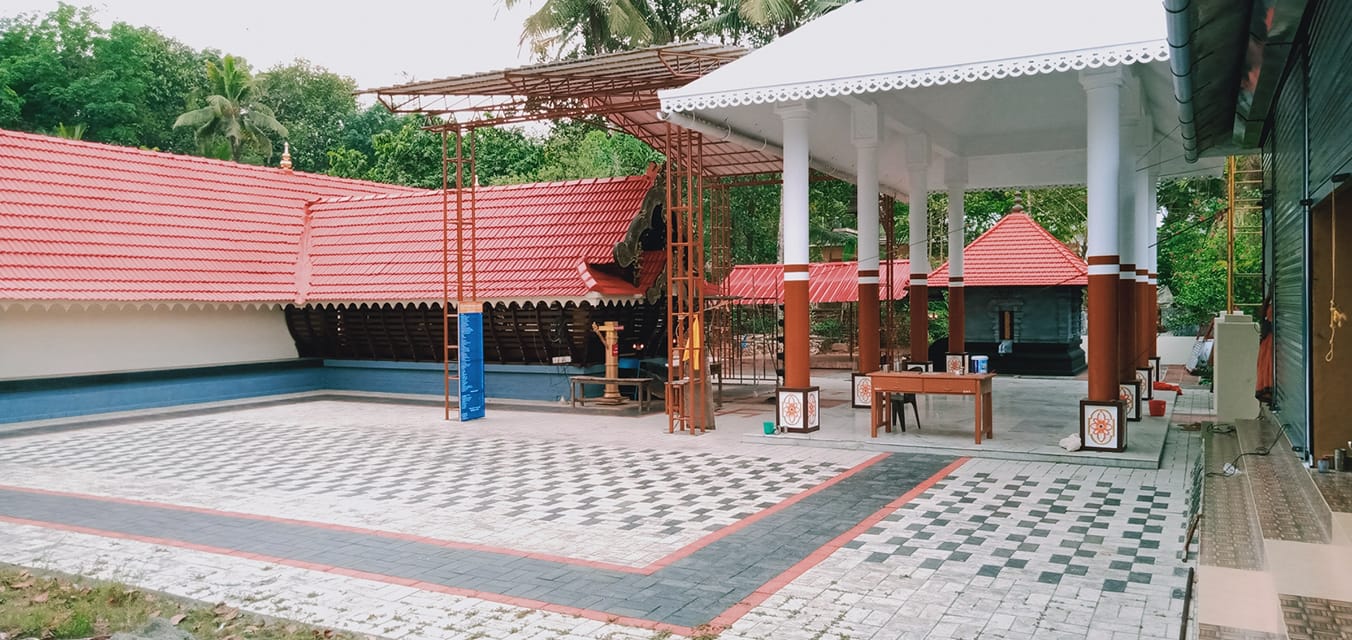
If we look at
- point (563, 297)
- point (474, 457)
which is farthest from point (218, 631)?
point (563, 297)

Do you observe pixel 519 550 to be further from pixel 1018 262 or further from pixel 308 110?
pixel 308 110

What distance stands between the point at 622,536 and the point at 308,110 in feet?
139

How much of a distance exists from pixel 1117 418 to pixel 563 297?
802 centimetres

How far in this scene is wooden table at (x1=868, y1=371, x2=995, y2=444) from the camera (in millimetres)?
10250

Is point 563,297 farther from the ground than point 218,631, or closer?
farther from the ground

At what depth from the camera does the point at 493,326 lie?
620 inches

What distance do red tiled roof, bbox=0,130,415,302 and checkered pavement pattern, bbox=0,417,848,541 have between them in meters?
2.79

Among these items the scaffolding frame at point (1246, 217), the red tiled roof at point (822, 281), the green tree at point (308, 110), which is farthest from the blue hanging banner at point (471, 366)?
the green tree at point (308, 110)

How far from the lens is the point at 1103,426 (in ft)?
31.2

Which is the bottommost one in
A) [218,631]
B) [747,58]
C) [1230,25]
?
[218,631]

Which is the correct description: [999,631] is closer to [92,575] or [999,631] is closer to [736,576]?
[736,576]

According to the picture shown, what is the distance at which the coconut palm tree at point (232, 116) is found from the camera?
36.5 m

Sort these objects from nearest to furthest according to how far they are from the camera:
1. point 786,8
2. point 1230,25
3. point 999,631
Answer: point 999,631, point 1230,25, point 786,8

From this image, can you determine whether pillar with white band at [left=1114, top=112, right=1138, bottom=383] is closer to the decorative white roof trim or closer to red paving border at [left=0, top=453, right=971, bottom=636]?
the decorative white roof trim
